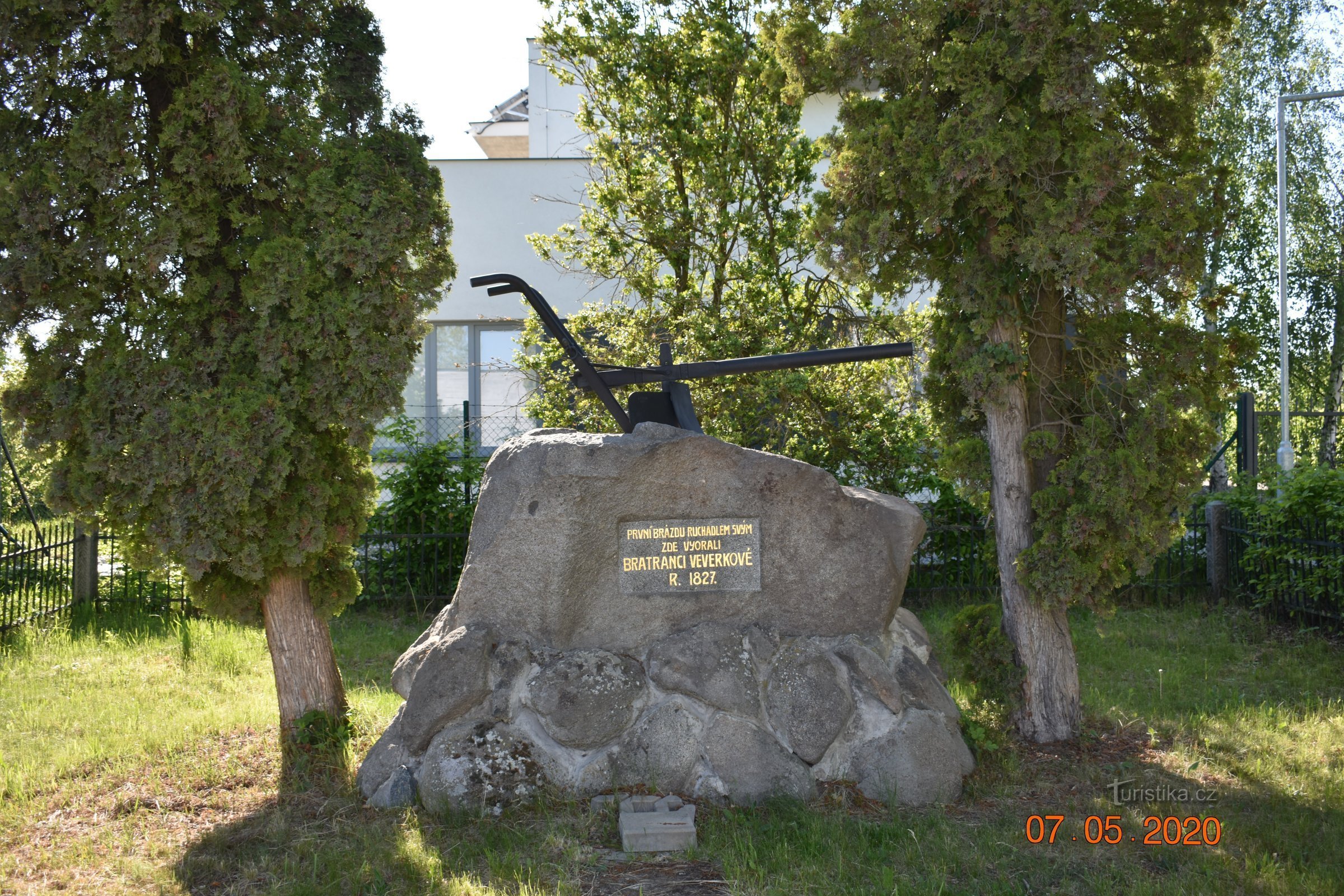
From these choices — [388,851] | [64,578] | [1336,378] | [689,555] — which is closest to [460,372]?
[64,578]

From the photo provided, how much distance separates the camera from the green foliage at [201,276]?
4.78m

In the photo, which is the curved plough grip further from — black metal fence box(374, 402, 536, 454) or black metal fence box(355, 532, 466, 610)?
black metal fence box(374, 402, 536, 454)

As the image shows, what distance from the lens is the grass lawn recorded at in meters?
3.81

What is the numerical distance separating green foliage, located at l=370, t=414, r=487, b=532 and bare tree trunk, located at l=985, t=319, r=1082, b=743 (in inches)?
214

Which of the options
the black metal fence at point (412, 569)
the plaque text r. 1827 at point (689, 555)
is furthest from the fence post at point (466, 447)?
the plaque text r. 1827 at point (689, 555)

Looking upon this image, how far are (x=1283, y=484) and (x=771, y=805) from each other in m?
6.08

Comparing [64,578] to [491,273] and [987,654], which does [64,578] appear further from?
[987,654]

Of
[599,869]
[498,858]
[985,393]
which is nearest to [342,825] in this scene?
[498,858]

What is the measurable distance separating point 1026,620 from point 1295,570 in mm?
3922

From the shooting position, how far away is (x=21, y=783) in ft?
16.4

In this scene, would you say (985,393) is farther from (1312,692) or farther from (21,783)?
(21,783)

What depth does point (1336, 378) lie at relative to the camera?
15359 mm

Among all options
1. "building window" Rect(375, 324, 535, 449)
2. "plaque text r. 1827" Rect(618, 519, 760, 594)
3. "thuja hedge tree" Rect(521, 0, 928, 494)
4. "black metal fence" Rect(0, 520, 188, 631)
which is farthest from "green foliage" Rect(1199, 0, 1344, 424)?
"black metal fence" Rect(0, 520, 188, 631)
